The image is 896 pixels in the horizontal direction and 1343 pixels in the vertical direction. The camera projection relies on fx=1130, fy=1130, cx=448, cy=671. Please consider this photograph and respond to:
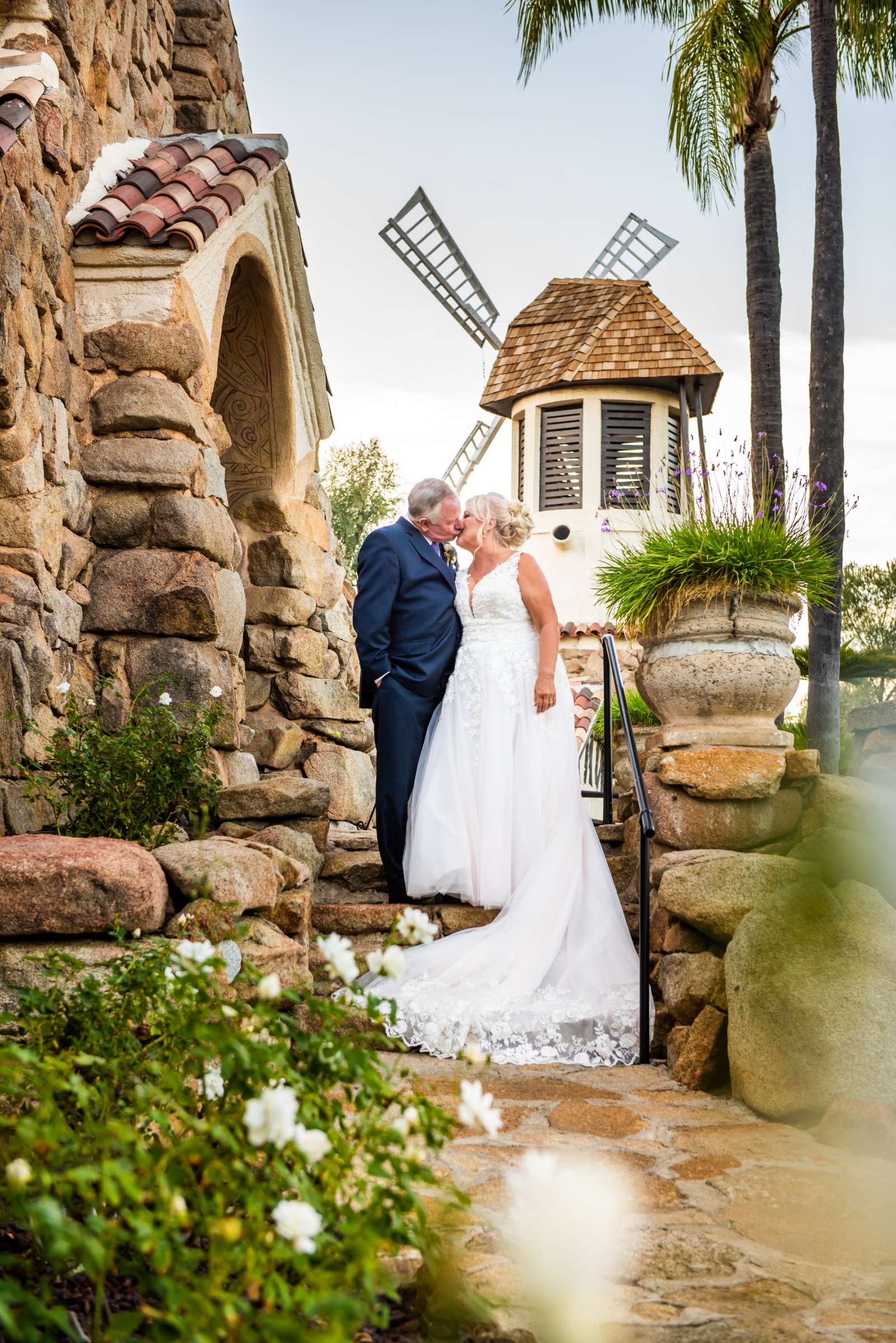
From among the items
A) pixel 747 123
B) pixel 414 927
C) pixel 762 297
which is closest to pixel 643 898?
pixel 414 927

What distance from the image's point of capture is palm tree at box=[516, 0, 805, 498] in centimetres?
925

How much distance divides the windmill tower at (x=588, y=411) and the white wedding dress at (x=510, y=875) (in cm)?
1127

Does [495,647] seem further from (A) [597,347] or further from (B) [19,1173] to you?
(A) [597,347]

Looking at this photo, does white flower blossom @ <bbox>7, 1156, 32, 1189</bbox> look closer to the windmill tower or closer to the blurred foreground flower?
the blurred foreground flower

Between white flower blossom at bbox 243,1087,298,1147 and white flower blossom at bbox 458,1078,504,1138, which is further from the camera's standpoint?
white flower blossom at bbox 458,1078,504,1138

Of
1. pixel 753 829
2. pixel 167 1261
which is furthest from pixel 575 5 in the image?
pixel 167 1261

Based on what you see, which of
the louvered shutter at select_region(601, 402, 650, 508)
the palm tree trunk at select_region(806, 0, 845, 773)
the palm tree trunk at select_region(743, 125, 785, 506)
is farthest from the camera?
the louvered shutter at select_region(601, 402, 650, 508)

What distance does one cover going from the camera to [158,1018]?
213 centimetres

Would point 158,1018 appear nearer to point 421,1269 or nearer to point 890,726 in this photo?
point 421,1269

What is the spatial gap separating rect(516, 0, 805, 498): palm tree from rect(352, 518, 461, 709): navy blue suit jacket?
4.29m

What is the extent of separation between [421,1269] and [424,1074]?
1.83 meters

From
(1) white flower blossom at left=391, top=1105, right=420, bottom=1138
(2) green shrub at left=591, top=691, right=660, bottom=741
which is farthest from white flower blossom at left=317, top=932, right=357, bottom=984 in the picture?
(2) green shrub at left=591, top=691, right=660, bottom=741

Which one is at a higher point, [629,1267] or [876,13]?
[876,13]

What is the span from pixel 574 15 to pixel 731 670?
933 cm
